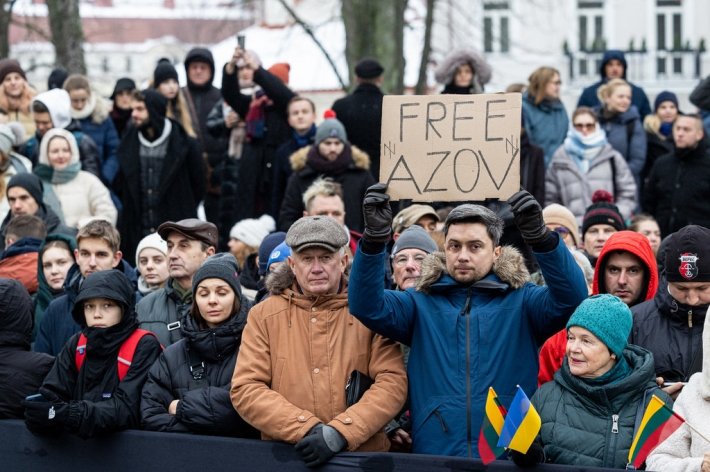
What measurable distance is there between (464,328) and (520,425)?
2.64 feet

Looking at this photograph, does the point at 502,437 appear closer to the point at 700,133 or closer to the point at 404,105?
the point at 404,105

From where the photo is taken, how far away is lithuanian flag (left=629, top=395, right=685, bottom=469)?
5.55m

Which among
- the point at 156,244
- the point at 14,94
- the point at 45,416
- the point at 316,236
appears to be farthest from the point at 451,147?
the point at 14,94

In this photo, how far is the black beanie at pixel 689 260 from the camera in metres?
6.42

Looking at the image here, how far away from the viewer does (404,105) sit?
22.0 ft

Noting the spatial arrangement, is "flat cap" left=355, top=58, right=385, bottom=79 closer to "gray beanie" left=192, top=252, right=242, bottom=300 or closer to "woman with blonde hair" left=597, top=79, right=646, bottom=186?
"woman with blonde hair" left=597, top=79, right=646, bottom=186

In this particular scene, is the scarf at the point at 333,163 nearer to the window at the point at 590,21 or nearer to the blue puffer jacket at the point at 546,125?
the blue puffer jacket at the point at 546,125

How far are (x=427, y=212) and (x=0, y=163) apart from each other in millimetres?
4002

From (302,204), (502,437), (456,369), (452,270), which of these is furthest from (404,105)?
(302,204)

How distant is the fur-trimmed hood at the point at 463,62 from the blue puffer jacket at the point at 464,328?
221 inches

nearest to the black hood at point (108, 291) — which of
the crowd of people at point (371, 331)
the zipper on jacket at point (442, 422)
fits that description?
the crowd of people at point (371, 331)

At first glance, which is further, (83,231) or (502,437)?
(83,231)

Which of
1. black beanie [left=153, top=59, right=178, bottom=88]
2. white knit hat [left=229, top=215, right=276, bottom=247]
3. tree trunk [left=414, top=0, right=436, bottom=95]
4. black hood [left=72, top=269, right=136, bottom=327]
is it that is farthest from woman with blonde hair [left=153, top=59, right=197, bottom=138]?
tree trunk [left=414, top=0, right=436, bottom=95]

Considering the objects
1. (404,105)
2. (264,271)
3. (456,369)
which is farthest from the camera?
(264,271)
